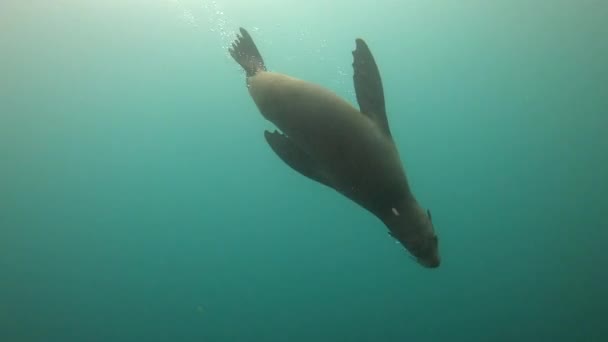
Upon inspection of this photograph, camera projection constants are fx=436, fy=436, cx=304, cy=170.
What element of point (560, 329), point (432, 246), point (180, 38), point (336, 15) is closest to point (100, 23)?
point (180, 38)

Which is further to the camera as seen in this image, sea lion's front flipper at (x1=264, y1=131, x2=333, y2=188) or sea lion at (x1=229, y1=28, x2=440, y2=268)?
sea lion's front flipper at (x1=264, y1=131, x2=333, y2=188)

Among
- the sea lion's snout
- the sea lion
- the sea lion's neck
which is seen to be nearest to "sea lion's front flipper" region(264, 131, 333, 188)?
the sea lion

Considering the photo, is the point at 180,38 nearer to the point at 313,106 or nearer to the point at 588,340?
the point at 313,106

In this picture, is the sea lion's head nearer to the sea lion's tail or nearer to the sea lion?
the sea lion

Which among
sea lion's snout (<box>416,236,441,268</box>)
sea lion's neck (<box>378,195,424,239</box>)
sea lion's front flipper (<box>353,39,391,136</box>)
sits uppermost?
sea lion's front flipper (<box>353,39,391,136</box>)

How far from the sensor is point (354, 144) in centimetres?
202

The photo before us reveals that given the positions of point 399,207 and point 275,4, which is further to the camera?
point 275,4

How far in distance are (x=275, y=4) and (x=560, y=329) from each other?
63.4ft

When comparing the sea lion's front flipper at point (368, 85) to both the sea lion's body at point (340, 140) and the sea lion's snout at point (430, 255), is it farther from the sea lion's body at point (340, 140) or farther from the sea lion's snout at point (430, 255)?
the sea lion's snout at point (430, 255)

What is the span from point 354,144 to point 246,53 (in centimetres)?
137

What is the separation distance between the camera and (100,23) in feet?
64.7

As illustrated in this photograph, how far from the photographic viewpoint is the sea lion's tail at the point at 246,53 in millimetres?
2893

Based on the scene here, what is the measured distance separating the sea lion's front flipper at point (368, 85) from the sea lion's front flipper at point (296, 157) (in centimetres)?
37

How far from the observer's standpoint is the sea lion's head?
2.14m
